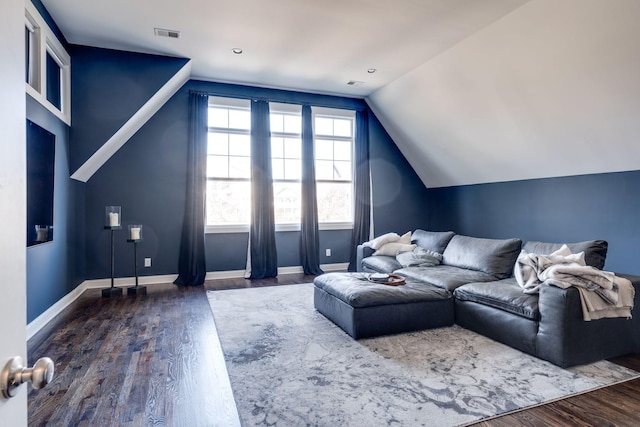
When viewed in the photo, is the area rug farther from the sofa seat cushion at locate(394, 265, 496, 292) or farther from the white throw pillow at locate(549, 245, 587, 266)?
the white throw pillow at locate(549, 245, 587, 266)

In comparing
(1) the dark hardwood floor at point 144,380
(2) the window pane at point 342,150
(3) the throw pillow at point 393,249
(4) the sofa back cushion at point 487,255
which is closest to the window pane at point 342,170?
(2) the window pane at point 342,150

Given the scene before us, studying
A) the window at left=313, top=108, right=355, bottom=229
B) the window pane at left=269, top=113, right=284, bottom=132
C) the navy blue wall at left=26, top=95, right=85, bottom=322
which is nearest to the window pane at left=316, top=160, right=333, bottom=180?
the window at left=313, top=108, right=355, bottom=229

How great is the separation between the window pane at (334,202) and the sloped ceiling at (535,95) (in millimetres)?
1589

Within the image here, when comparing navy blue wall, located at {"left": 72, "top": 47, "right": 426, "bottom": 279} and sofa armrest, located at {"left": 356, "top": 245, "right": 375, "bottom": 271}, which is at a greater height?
navy blue wall, located at {"left": 72, "top": 47, "right": 426, "bottom": 279}

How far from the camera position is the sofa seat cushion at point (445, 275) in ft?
11.6

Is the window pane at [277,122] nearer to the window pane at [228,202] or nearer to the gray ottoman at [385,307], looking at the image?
the window pane at [228,202]

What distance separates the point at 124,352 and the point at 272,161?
3830mm

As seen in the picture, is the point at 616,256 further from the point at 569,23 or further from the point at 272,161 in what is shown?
the point at 272,161

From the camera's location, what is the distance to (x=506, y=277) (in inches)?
146

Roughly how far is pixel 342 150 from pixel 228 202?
2.27 metres

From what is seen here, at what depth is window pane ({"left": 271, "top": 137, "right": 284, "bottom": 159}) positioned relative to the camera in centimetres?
616

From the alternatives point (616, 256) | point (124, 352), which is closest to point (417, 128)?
point (616, 256)

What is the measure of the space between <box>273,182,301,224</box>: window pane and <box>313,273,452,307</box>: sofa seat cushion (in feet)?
8.77

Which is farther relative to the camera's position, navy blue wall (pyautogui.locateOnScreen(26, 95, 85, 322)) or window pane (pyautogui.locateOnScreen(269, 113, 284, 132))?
window pane (pyautogui.locateOnScreen(269, 113, 284, 132))
